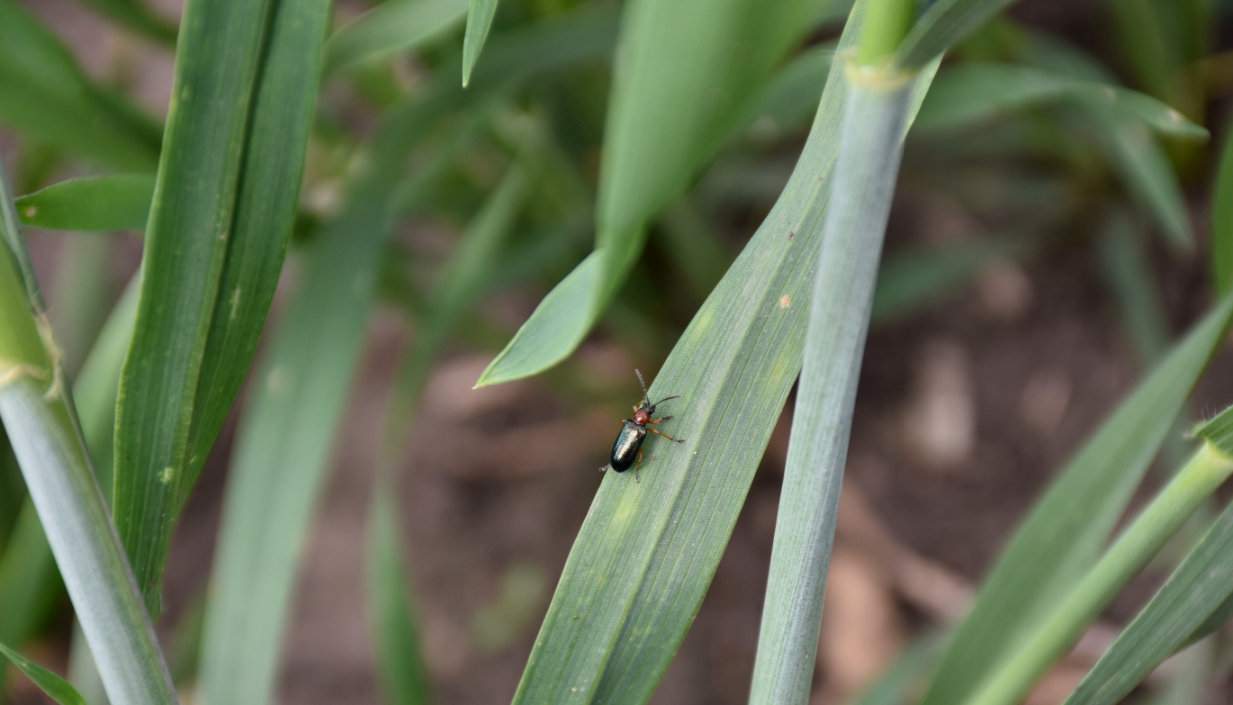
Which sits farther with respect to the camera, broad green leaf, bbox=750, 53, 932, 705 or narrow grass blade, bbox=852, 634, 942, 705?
narrow grass blade, bbox=852, 634, 942, 705

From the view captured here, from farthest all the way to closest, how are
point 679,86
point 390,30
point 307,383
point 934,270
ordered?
point 934,270 → point 307,383 → point 390,30 → point 679,86

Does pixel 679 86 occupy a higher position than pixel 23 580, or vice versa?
pixel 679 86

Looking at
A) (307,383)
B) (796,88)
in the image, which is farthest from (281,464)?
(796,88)

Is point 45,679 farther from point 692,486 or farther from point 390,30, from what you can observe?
point 390,30

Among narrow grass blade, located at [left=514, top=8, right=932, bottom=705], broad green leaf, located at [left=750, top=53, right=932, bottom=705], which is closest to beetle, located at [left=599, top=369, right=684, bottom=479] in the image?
narrow grass blade, located at [left=514, top=8, right=932, bottom=705]

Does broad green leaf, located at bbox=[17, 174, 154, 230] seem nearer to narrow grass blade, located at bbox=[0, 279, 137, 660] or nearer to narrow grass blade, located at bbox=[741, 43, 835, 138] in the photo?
narrow grass blade, located at bbox=[0, 279, 137, 660]

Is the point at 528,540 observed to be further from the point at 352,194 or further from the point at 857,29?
the point at 857,29
